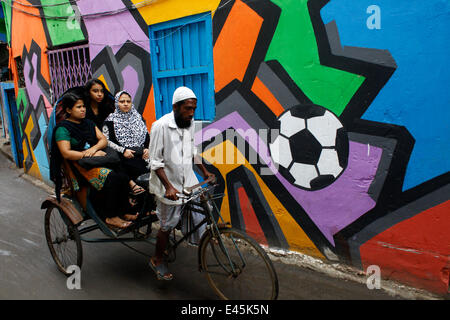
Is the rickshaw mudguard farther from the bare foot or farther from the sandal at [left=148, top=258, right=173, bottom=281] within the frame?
the sandal at [left=148, top=258, right=173, bottom=281]

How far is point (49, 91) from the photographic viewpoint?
7.27 meters

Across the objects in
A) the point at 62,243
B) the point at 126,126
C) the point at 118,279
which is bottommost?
the point at 118,279

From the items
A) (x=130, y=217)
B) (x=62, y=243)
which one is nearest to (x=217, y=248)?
(x=130, y=217)

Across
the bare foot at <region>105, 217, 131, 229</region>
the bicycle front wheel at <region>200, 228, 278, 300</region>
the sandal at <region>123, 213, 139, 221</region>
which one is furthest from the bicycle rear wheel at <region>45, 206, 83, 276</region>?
the bicycle front wheel at <region>200, 228, 278, 300</region>

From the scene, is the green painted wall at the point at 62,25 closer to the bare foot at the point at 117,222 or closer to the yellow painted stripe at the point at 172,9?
the yellow painted stripe at the point at 172,9

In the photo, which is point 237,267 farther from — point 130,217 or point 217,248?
point 130,217

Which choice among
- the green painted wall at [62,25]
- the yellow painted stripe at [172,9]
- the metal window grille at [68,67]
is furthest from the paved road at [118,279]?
the green painted wall at [62,25]

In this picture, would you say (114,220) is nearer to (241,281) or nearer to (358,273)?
(241,281)

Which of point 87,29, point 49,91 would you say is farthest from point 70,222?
point 49,91

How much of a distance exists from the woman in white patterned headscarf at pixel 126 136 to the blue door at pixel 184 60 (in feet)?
3.18

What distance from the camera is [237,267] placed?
2.78 m

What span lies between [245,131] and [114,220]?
177 cm

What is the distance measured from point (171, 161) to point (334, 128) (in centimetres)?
163

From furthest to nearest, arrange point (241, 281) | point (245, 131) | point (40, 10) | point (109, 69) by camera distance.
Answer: point (40, 10)
point (109, 69)
point (245, 131)
point (241, 281)
